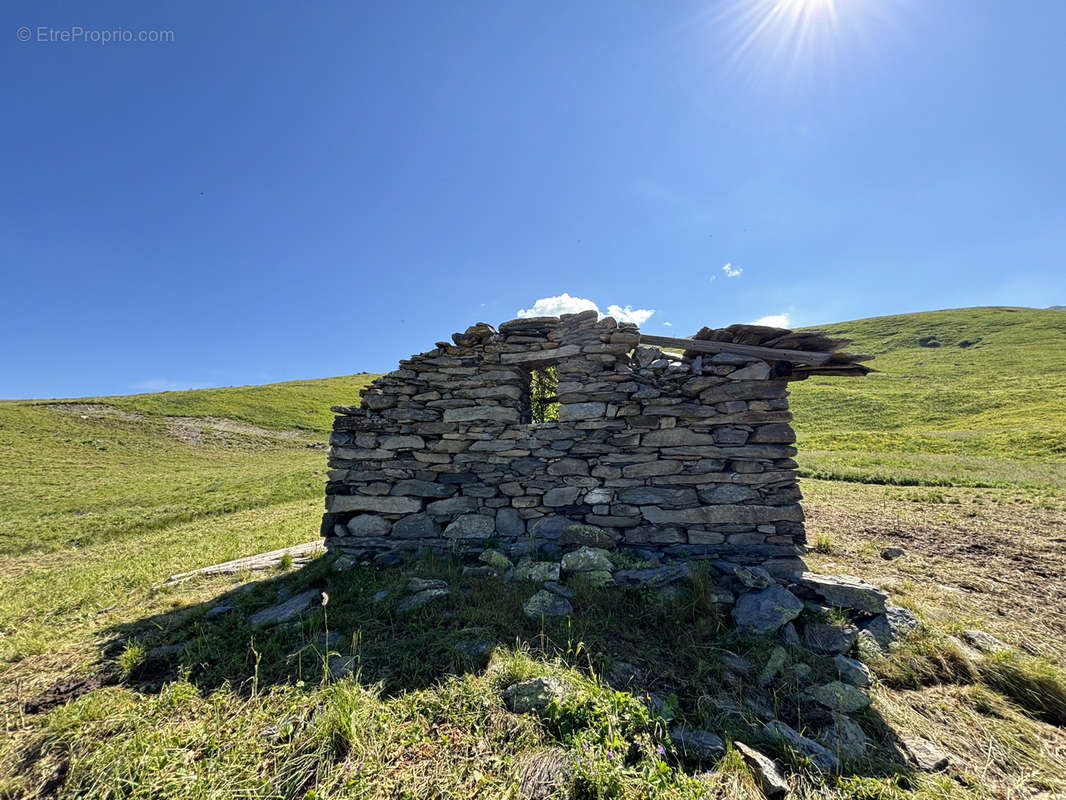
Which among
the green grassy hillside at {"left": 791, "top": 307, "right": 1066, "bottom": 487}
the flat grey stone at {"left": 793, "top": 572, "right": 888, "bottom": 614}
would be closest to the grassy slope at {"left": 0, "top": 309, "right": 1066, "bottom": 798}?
the flat grey stone at {"left": 793, "top": 572, "right": 888, "bottom": 614}

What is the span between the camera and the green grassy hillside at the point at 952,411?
773 inches

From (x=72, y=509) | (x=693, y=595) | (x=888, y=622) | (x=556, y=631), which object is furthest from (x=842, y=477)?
(x=72, y=509)

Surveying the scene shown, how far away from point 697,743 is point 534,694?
135 cm

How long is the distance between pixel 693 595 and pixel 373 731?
376 centimetres

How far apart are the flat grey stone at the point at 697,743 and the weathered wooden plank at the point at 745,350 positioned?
4881mm

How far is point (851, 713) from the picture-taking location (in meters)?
3.78

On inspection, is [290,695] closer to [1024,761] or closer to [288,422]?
[1024,761]

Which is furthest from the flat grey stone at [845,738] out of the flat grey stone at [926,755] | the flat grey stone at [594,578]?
the flat grey stone at [594,578]

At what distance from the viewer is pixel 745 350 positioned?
20.6 ft

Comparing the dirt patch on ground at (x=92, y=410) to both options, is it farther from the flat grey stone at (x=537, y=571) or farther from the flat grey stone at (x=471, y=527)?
the flat grey stone at (x=537, y=571)

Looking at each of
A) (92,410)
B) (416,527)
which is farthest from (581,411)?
(92,410)

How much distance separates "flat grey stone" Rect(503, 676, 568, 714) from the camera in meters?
3.52

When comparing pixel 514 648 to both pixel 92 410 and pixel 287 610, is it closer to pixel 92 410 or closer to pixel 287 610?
pixel 287 610

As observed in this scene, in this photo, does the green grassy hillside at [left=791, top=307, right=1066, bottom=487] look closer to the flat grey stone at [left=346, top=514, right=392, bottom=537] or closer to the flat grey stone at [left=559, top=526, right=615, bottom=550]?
the flat grey stone at [left=559, top=526, right=615, bottom=550]
